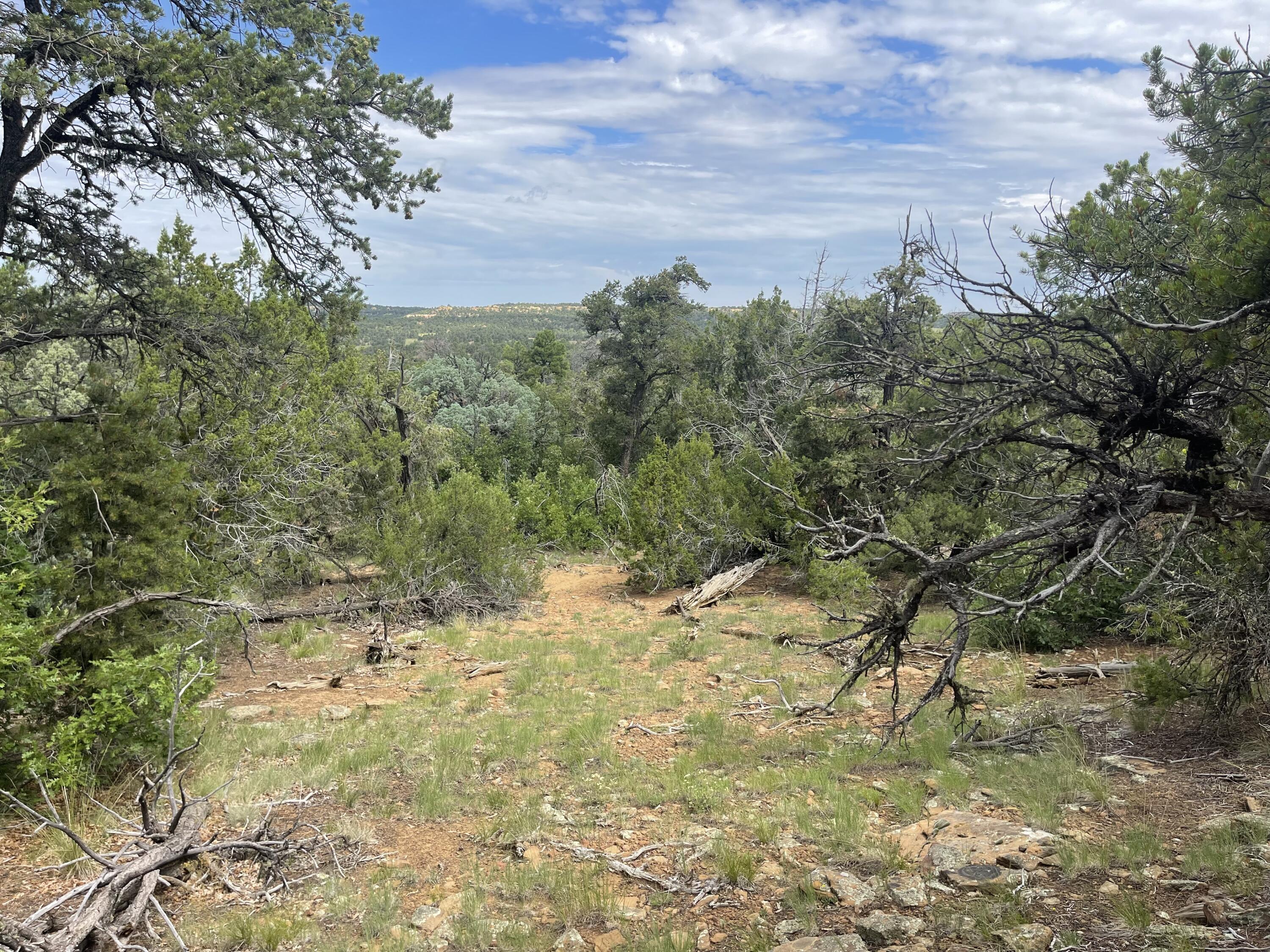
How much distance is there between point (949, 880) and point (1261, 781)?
2386 millimetres

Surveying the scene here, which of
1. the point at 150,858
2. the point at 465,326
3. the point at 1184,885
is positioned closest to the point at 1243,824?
the point at 1184,885

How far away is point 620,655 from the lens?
11789 mm

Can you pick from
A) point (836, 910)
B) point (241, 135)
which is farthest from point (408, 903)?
point (241, 135)

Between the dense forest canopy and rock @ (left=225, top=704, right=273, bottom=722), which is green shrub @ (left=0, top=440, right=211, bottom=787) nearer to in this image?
the dense forest canopy

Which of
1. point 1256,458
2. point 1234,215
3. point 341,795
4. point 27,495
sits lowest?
point 341,795

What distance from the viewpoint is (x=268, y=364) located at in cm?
917

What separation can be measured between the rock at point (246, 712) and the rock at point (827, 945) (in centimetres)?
650

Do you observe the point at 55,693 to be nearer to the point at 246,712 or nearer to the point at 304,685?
the point at 246,712

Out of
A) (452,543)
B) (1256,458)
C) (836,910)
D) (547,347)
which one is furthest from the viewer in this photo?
(547,347)

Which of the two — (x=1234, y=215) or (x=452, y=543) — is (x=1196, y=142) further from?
(x=452, y=543)

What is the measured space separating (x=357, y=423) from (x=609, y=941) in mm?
13663

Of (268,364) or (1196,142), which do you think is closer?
(1196,142)

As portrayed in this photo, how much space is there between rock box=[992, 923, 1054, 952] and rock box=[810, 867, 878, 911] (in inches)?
27.8

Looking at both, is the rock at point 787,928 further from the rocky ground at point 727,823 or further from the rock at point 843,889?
the rock at point 843,889
